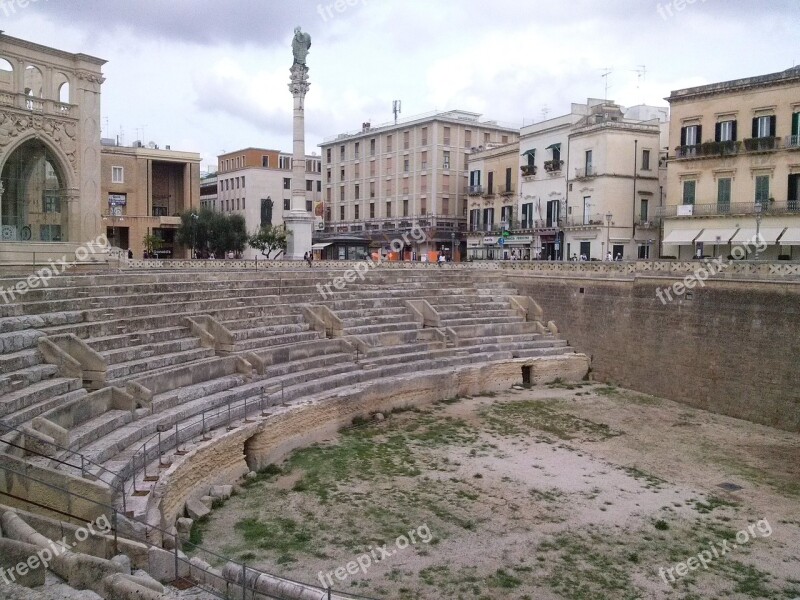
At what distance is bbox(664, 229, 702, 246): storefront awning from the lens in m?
32.8

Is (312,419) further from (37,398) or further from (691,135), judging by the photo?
(691,135)

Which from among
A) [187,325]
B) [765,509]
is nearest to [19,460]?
[187,325]

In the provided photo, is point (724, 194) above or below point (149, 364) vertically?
above

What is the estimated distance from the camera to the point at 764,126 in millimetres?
30016

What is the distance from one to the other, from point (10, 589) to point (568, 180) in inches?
1447

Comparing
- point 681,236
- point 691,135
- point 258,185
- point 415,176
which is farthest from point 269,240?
point 691,135

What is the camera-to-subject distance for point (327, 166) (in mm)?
59219

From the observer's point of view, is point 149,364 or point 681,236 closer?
point 149,364

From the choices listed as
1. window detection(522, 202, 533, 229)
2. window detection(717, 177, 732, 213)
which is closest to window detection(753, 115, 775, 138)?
window detection(717, 177, 732, 213)

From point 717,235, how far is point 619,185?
722 cm

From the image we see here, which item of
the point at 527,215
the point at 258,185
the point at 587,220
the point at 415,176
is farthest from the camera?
the point at 258,185

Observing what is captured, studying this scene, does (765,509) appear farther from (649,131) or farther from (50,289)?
(649,131)

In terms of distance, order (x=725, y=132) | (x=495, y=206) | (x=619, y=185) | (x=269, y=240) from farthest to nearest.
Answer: (x=269, y=240) < (x=495, y=206) < (x=619, y=185) < (x=725, y=132)

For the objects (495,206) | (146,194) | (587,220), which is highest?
(146,194)
